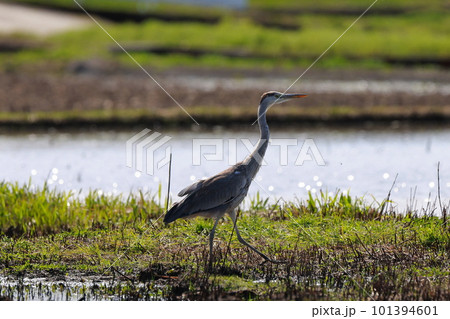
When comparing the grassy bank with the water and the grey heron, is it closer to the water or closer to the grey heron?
the grey heron

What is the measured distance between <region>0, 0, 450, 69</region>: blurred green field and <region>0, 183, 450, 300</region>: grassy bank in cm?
2006

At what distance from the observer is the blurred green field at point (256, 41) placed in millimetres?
30547

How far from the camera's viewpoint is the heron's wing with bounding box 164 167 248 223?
740 centimetres

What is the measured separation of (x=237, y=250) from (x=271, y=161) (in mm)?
6320

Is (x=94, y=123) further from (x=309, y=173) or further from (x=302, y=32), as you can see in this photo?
(x=302, y=32)

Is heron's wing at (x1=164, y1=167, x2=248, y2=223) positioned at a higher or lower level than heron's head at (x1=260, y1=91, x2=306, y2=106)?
lower

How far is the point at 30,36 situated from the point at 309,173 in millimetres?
26837

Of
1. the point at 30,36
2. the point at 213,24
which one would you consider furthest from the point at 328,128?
the point at 213,24

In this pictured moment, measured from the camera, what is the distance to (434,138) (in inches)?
614

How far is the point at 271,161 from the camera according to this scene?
1404 cm
